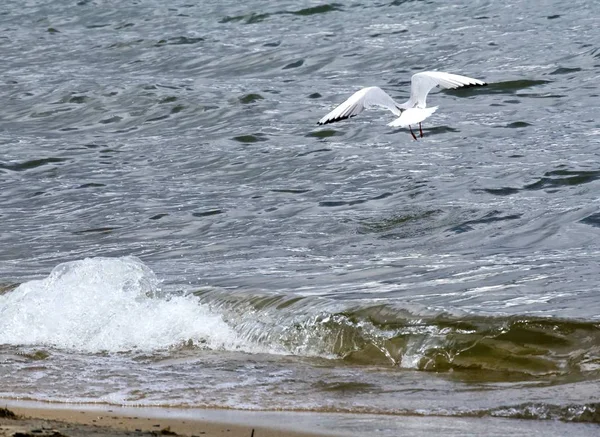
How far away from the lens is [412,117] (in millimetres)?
9305

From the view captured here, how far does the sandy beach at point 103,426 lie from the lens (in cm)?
418

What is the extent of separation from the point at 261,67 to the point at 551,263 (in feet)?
33.6

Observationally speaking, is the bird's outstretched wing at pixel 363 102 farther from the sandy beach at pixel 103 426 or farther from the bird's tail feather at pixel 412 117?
the sandy beach at pixel 103 426

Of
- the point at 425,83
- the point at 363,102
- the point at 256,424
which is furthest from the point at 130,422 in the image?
the point at 425,83

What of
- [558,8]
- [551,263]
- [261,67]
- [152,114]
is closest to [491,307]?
[551,263]

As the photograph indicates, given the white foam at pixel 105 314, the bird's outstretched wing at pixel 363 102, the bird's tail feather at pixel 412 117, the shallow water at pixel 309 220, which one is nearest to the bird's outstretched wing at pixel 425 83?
the bird's outstretched wing at pixel 363 102

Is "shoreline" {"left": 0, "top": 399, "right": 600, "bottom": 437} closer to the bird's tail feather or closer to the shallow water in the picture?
the shallow water

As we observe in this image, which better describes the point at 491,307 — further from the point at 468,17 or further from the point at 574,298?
the point at 468,17

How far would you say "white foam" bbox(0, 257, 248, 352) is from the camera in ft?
22.1

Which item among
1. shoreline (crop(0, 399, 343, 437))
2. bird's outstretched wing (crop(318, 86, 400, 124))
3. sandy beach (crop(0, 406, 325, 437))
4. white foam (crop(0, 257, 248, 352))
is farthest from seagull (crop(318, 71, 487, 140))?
sandy beach (crop(0, 406, 325, 437))

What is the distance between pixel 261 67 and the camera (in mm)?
17406

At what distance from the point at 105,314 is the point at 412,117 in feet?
11.0

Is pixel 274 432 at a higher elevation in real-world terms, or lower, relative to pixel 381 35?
higher

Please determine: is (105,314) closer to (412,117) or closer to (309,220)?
(309,220)
